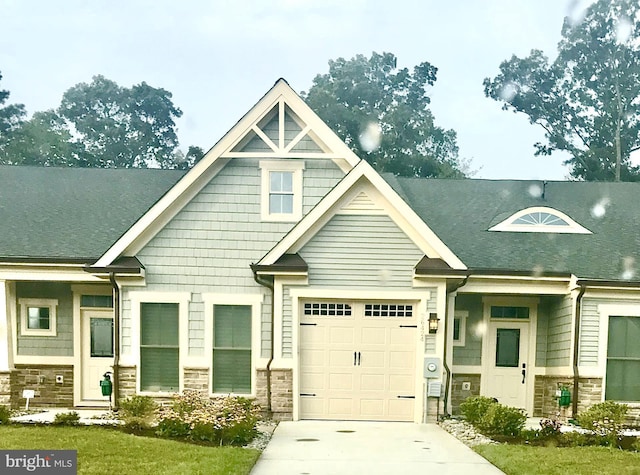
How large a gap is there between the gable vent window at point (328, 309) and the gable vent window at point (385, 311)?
364 mm

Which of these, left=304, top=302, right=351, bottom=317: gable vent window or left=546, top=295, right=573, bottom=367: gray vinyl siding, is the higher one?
left=304, top=302, right=351, bottom=317: gable vent window

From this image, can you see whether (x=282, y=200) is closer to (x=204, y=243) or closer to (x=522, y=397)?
(x=204, y=243)

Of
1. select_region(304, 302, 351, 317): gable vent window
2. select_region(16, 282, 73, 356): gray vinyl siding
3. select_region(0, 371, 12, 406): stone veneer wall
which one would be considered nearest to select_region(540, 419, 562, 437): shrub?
select_region(304, 302, 351, 317): gable vent window

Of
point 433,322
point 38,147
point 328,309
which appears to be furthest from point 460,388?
point 38,147

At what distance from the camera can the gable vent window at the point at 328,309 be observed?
1142 cm

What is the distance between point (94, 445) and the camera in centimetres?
827

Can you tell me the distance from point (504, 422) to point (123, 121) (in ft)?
130

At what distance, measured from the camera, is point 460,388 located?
12945 mm

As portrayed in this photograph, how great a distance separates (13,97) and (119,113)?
784 cm

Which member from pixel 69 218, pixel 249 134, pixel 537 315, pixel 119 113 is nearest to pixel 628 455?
pixel 537 315

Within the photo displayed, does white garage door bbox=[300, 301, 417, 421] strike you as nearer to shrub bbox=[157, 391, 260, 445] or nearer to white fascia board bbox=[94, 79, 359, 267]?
shrub bbox=[157, 391, 260, 445]

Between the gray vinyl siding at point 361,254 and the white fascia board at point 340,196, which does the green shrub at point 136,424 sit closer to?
the white fascia board at point 340,196

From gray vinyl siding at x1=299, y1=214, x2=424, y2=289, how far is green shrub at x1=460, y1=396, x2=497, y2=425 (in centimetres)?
227

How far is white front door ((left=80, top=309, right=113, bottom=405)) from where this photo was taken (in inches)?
501
